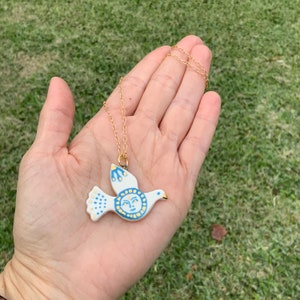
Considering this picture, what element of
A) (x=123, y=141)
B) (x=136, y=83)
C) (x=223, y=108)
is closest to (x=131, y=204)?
(x=123, y=141)

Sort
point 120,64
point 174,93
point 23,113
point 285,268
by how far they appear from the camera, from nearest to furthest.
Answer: point 174,93 → point 285,268 → point 23,113 → point 120,64

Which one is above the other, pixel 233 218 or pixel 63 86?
pixel 63 86

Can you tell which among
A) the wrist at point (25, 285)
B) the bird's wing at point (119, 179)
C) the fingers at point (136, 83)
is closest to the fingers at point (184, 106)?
the fingers at point (136, 83)

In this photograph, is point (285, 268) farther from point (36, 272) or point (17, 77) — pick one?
point (17, 77)

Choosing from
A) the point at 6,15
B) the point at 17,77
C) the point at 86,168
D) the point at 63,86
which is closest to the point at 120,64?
the point at 17,77

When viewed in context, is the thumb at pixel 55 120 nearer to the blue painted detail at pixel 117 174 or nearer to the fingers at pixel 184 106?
the blue painted detail at pixel 117 174

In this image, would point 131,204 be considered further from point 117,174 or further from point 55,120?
point 55,120

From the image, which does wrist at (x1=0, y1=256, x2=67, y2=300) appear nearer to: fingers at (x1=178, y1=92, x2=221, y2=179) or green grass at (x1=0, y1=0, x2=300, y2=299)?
green grass at (x1=0, y1=0, x2=300, y2=299)
